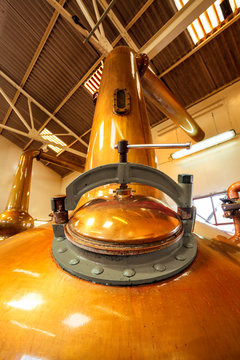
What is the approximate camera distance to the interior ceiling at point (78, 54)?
4.16m

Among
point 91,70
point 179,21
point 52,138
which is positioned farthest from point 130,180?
point 52,138

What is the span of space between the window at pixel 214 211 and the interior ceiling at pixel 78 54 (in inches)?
130

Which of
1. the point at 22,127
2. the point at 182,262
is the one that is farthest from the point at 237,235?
the point at 22,127

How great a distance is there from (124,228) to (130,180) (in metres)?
0.20

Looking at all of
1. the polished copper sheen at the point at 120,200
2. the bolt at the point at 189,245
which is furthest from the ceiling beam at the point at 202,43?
the bolt at the point at 189,245

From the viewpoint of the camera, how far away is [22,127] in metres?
7.63

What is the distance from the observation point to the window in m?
4.34

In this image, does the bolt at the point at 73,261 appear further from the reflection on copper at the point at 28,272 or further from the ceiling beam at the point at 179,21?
the ceiling beam at the point at 179,21

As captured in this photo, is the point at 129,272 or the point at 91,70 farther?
the point at 91,70

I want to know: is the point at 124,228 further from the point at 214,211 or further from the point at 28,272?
the point at 214,211

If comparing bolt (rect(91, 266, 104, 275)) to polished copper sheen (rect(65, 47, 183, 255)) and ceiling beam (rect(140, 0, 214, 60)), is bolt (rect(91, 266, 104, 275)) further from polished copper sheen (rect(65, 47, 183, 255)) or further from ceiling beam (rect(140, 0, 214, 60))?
ceiling beam (rect(140, 0, 214, 60))

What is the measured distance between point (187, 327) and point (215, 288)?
0.16 m

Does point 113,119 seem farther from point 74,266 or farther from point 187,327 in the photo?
point 187,327

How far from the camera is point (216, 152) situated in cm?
479
